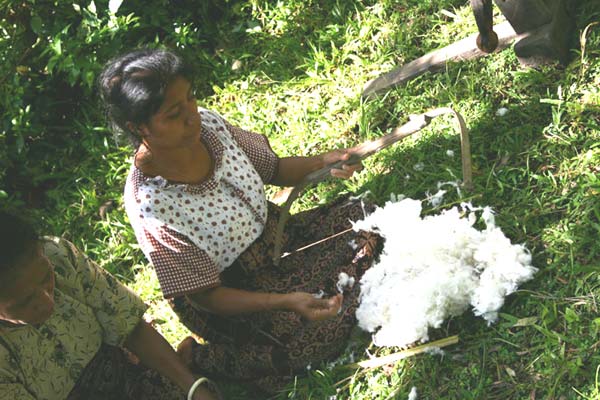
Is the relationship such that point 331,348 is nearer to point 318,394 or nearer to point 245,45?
point 318,394

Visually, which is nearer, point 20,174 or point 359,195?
point 359,195

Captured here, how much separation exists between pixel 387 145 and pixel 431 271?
48 cm

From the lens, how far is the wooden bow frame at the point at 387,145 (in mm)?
2566

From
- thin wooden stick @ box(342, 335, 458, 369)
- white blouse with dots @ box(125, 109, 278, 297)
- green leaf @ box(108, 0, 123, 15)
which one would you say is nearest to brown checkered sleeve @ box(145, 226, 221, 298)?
white blouse with dots @ box(125, 109, 278, 297)

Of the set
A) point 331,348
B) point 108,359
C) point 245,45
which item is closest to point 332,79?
point 245,45

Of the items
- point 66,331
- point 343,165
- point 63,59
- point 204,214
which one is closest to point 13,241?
point 66,331

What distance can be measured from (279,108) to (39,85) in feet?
4.83

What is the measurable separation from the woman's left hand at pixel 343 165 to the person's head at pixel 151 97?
1.85ft

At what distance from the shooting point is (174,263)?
246cm

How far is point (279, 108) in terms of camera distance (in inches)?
146

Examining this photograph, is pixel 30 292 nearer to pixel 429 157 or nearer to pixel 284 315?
pixel 284 315

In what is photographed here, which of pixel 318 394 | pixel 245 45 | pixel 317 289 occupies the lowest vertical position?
pixel 318 394

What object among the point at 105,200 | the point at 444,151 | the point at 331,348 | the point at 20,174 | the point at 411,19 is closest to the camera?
the point at 331,348

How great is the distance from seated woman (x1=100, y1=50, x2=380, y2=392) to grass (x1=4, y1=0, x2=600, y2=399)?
167 millimetres
